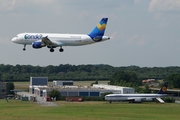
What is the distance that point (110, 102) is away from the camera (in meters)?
188

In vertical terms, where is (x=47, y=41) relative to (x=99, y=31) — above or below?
below

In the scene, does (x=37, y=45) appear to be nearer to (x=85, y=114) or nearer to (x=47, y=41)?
(x=47, y=41)

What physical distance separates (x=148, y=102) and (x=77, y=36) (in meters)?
70.6

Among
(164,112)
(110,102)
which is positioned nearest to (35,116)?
(164,112)

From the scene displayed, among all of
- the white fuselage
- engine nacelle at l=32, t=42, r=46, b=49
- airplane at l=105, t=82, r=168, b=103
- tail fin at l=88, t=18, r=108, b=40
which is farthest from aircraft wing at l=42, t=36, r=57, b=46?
airplane at l=105, t=82, r=168, b=103

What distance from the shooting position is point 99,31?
136m

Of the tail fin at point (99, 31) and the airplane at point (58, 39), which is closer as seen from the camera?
the airplane at point (58, 39)

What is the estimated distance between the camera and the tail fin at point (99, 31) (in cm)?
13311

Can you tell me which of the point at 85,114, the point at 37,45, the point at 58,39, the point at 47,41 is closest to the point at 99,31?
the point at 58,39

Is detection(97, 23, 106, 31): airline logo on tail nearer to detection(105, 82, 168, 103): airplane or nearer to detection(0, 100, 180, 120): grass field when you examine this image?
detection(0, 100, 180, 120): grass field

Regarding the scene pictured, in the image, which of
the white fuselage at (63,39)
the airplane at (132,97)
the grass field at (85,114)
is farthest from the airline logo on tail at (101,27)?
the airplane at (132,97)

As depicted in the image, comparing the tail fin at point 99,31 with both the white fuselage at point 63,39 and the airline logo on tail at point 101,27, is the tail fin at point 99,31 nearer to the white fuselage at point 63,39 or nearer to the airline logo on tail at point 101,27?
the airline logo on tail at point 101,27

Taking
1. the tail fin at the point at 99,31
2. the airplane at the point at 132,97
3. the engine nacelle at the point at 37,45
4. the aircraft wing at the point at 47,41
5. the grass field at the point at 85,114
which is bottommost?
the grass field at the point at 85,114

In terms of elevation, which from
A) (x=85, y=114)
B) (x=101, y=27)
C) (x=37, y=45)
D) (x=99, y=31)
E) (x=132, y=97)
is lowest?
(x=85, y=114)
